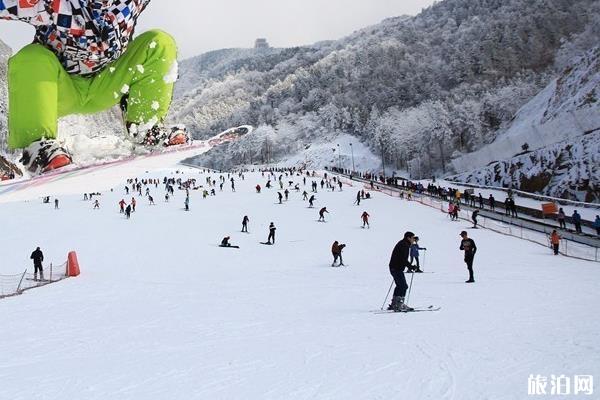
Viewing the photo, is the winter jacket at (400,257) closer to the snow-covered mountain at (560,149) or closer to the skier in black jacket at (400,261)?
the skier in black jacket at (400,261)

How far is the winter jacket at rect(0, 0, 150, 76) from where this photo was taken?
13.5 ft

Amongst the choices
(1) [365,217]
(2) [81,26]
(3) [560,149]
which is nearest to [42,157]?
(2) [81,26]

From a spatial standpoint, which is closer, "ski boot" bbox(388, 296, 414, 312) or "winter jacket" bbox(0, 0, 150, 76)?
"winter jacket" bbox(0, 0, 150, 76)

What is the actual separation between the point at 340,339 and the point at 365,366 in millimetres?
994

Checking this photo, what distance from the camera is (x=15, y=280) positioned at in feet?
42.0

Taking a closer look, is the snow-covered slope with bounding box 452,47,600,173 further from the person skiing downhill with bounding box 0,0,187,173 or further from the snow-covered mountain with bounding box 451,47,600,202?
the person skiing downhill with bounding box 0,0,187,173

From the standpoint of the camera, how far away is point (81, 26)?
423 cm

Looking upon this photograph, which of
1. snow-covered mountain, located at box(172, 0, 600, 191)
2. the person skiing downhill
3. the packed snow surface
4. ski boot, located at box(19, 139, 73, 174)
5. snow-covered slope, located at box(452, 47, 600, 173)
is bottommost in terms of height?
the packed snow surface

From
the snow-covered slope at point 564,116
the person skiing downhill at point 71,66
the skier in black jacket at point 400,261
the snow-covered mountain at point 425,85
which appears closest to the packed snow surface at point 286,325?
the skier in black jacket at point 400,261

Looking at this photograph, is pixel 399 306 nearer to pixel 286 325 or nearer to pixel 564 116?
pixel 286 325

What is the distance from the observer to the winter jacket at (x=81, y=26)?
413 centimetres

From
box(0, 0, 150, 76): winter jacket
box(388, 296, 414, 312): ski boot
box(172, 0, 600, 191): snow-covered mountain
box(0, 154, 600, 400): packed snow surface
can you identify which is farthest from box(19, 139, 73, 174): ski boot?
box(172, 0, 600, 191): snow-covered mountain

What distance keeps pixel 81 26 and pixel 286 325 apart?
3.89 m

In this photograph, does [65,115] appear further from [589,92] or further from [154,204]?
[589,92]
